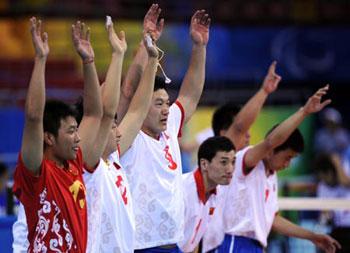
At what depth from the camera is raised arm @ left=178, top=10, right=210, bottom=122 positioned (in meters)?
10.1

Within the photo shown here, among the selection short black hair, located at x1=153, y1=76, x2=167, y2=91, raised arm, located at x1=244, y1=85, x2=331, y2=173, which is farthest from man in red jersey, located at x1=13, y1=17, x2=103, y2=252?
raised arm, located at x1=244, y1=85, x2=331, y2=173

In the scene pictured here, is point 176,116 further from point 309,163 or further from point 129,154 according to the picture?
point 309,163

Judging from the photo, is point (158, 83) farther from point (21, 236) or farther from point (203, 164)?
point (21, 236)

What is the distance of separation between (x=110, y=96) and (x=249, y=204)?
114 inches

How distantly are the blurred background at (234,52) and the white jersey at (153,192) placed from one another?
11409mm

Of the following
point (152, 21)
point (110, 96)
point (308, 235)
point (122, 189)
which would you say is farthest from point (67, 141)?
point (308, 235)

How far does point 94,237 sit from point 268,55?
15.8m

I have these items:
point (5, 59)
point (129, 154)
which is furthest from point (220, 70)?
point (129, 154)

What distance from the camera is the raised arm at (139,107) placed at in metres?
9.13

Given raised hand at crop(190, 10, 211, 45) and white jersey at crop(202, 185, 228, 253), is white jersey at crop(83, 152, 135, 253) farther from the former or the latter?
white jersey at crop(202, 185, 228, 253)

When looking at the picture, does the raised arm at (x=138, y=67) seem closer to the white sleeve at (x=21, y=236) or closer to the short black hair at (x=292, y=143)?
the white sleeve at (x=21, y=236)

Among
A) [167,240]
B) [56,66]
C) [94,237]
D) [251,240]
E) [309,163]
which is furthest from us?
[56,66]

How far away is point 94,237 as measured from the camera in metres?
8.33

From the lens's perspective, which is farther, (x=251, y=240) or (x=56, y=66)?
(x=56, y=66)
